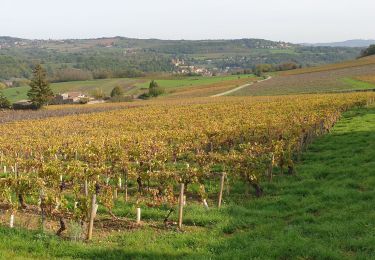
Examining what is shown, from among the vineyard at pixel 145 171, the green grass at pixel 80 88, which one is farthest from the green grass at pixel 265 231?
the green grass at pixel 80 88

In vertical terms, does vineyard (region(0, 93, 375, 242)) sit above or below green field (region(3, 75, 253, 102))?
above

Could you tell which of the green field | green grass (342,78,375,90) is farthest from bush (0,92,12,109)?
green grass (342,78,375,90)

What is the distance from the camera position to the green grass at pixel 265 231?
10.7 metres

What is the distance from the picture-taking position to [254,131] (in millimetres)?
29281

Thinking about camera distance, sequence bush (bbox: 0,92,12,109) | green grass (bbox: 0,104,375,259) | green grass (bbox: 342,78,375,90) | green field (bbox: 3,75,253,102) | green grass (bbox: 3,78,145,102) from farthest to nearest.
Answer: green grass (bbox: 3,78,145,102) → green field (bbox: 3,75,253,102) → bush (bbox: 0,92,12,109) → green grass (bbox: 342,78,375,90) → green grass (bbox: 0,104,375,259)

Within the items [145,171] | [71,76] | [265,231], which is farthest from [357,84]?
[71,76]

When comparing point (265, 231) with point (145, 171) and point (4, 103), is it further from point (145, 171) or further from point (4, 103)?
point (4, 103)

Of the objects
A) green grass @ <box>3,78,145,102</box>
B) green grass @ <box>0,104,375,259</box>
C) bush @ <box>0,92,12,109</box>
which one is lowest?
green grass @ <box>3,78,145,102</box>

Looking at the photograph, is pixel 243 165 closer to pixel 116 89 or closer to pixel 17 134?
pixel 17 134

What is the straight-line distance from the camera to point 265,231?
40.6ft

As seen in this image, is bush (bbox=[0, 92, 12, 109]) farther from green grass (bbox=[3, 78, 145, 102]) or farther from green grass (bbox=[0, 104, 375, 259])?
green grass (bbox=[0, 104, 375, 259])

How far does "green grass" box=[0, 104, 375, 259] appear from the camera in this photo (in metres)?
10.7

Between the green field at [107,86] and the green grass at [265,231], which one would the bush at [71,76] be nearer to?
the green field at [107,86]

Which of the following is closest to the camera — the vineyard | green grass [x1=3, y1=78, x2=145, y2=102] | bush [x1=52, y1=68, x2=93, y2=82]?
the vineyard
